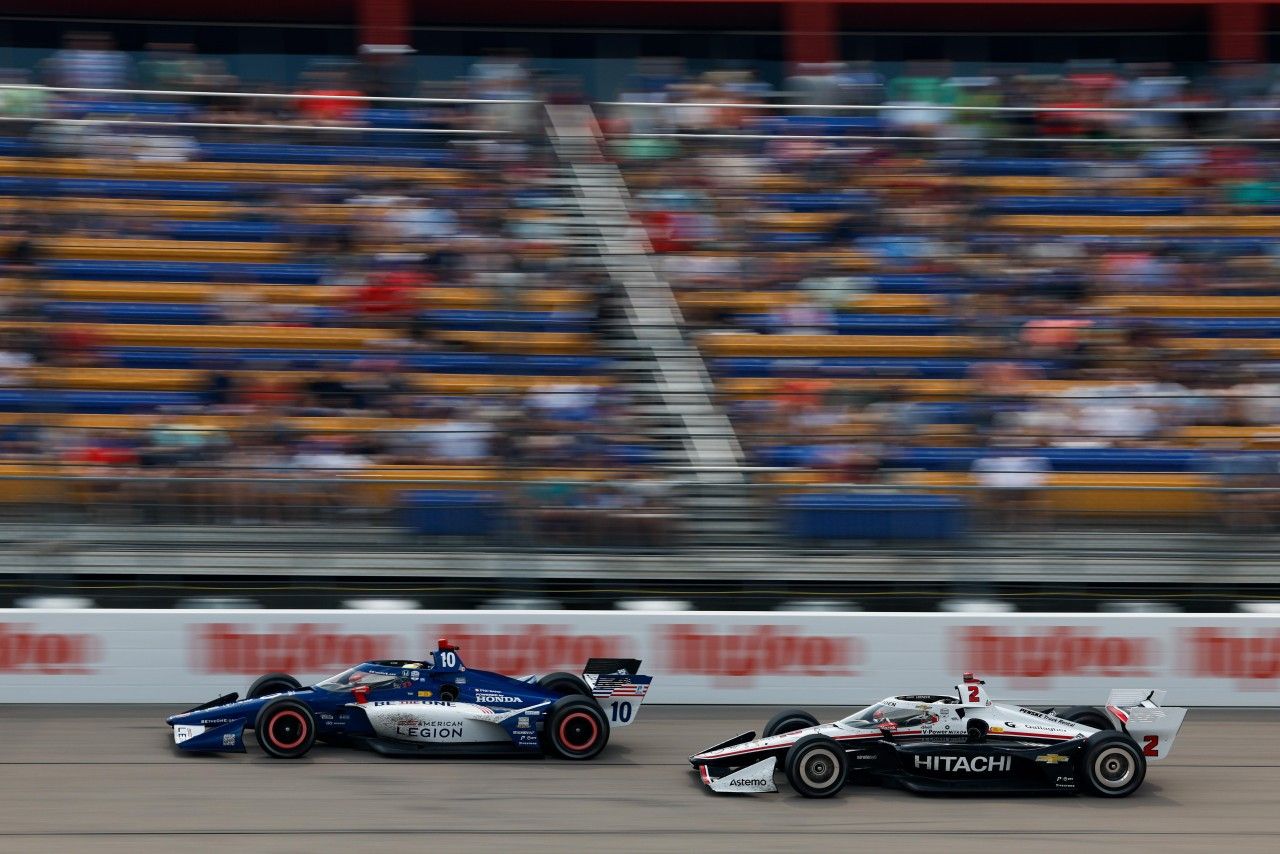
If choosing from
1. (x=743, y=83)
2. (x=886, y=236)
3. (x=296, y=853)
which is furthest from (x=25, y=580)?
(x=743, y=83)

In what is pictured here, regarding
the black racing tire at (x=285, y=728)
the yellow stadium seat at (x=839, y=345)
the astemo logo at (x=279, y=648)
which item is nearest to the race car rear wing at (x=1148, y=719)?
the yellow stadium seat at (x=839, y=345)

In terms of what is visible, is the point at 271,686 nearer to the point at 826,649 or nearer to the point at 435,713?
the point at 435,713

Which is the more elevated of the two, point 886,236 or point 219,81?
point 219,81

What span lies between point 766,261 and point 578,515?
345cm

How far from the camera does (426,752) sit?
9.11m

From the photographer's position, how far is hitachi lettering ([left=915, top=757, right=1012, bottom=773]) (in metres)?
8.45

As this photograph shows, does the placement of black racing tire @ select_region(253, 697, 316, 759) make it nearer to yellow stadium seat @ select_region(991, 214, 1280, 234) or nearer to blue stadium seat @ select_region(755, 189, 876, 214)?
blue stadium seat @ select_region(755, 189, 876, 214)

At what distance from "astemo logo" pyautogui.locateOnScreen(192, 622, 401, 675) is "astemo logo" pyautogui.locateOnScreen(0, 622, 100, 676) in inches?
29.4

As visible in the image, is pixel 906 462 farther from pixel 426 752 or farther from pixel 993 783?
pixel 426 752

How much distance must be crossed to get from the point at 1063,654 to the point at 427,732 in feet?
15.4

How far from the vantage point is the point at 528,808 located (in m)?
8.12

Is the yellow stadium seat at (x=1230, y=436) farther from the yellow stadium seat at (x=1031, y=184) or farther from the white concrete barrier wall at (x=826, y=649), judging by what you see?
the yellow stadium seat at (x=1031, y=184)

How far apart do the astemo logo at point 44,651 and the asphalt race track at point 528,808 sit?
2.34 ft

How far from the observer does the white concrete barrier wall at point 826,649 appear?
10617 millimetres
